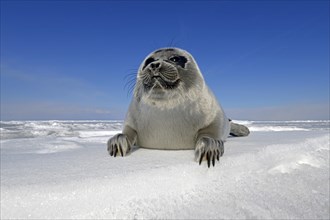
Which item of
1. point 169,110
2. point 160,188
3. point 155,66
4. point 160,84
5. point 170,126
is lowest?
point 160,188

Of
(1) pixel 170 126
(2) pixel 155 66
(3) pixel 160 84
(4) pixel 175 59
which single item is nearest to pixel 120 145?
(1) pixel 170 126

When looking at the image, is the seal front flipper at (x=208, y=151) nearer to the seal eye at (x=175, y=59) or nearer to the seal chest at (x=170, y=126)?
the seal chest at (x=170, y=126)

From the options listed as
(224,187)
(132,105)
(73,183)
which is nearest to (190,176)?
(224,187)

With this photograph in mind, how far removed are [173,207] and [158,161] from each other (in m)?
0.54

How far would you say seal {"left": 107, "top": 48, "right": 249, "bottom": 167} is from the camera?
2.51 metres

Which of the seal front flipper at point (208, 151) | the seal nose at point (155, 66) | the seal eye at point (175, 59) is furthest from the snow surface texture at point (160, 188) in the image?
→ the seal eye at point (175, 59)

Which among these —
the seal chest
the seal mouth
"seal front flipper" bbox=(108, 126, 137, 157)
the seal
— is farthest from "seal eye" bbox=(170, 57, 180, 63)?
"seal front flipper" bbox=(108, 126, 137, 157)

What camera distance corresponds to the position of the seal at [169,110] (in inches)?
98.7

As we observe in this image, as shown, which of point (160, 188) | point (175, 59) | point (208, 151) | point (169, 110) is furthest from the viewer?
point (175, 59)

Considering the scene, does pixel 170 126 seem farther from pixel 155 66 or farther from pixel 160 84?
pixel 155 66

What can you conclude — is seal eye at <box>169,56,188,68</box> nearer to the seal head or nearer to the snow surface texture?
the seal head

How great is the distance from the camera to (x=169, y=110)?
2.57 meters

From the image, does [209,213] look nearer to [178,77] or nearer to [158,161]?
[158,161]

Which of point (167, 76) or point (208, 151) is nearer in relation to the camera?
point (208, 151)
